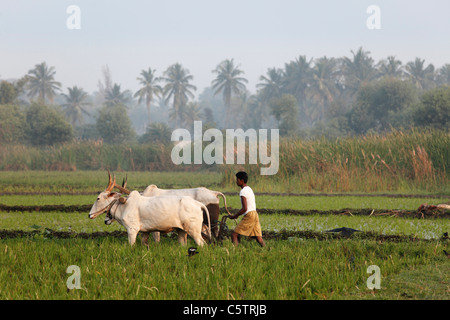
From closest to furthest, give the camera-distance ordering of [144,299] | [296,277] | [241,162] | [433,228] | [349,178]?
[144,299] < [296,277] < [433,228] < [349,178] < [241,162]

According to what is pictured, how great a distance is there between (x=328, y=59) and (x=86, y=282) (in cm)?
7756

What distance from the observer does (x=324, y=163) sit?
68.1 ft

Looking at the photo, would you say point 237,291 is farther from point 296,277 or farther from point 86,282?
point 86,282

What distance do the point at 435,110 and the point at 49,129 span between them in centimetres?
3049

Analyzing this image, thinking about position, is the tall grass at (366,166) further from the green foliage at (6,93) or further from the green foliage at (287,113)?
the green foliage at (6,93)

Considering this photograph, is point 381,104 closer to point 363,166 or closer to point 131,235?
point 363,166

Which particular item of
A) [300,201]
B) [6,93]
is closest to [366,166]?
[300,201]

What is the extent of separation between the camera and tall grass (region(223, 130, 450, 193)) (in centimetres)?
1970

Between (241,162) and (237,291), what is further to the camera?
(241,162)

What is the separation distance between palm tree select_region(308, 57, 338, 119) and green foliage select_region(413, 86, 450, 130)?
35.4 m

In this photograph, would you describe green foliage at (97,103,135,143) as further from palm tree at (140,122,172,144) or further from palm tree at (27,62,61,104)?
palm tree at (27,62,61,104)

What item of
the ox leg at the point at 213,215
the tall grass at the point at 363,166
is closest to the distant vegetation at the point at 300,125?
the tall grass at the point at 363,166

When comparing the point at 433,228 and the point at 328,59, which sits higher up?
the point at 328,59

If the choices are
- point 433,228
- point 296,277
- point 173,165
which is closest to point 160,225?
point 296,277
